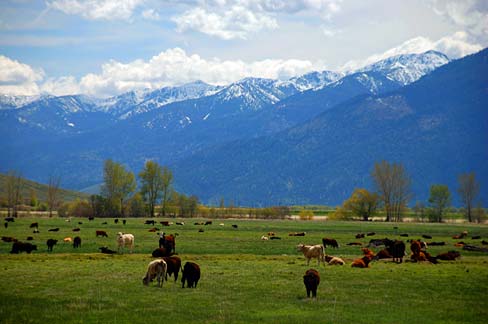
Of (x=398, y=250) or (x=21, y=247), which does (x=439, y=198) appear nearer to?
(x=398, y=250)

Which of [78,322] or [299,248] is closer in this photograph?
[78,322]

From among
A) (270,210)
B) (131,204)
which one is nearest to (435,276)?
(131,204)

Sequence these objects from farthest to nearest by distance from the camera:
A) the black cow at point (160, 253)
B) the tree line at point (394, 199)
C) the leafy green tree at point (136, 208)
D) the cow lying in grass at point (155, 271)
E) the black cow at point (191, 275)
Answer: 1. the leafy green tree at point (136, 208)
2. the tree line at point (394, 199)
3. the black cow at point (160, 253)
4. the cow lying in grass at point (155, 271)
5. the black cow at point (191, 275)

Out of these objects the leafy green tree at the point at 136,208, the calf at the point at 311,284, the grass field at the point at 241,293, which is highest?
the leafy green tree at the point at 136,208

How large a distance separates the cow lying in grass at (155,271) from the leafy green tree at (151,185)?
115 meters

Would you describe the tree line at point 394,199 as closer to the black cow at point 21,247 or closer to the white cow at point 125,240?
the white cow at point 125,240

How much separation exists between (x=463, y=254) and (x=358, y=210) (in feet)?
282

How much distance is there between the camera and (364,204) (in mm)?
131875

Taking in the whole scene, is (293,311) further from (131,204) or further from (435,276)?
(131,204)

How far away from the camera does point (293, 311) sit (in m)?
20.8

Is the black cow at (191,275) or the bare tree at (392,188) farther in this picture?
the bare tree at (392,188)

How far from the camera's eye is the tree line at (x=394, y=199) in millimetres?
132625

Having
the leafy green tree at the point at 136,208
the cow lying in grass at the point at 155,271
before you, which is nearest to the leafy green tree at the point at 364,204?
the leafy green tree at the point at 136,208

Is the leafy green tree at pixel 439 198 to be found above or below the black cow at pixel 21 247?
above
